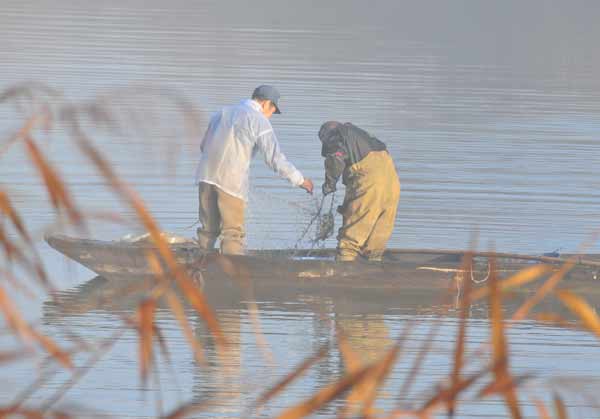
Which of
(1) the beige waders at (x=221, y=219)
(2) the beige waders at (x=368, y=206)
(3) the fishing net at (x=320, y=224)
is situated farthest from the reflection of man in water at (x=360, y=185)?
(1) the beige waders at (x=221, y=219)

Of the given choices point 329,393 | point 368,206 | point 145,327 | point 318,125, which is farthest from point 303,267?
point 318,125

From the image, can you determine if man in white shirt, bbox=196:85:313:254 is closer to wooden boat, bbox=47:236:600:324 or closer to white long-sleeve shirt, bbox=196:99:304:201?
white long-sleeve shirt, bbox=196:99:304:201

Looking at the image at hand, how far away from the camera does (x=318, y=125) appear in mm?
20703

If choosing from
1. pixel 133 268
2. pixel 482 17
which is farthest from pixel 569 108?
pixel 482 17

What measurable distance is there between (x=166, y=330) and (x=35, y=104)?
671 cm

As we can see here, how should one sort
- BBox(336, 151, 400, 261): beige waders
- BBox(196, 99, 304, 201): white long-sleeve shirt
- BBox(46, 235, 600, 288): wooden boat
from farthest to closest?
1. BBox(336, 151, 400, 261): beige waders
2. BBox(196, 99, 304, 201): white long-sleeve shirt
3. BBox(46, 235, 600, 288): wooden boat

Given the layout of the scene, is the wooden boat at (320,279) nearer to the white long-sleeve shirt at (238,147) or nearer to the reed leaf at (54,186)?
the white long-sleeve shirt at (238,147)

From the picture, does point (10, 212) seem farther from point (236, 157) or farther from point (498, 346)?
point (236, 157)

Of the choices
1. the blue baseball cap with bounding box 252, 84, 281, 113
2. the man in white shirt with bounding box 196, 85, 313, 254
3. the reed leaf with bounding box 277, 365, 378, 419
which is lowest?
the man in white shirt with bounding box 196, 85, 313, 254

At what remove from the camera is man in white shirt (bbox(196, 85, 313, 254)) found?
35.2ft

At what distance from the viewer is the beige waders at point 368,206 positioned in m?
11.0

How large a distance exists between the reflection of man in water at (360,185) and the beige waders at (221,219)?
2.31 ft

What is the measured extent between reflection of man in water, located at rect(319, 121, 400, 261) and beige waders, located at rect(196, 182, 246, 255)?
704 mm

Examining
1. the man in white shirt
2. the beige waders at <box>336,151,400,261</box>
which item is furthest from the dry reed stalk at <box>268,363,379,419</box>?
the beige waders at <box>336,151,400,261</box>
